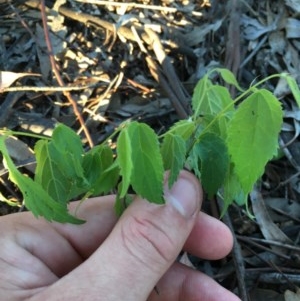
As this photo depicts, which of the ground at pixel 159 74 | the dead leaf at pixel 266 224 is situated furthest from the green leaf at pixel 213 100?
the dead leaf at pixel 266 224

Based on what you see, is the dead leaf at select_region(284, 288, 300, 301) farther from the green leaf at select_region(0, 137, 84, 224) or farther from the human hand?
the green leaf at select_region(0, 137, 84, 224)

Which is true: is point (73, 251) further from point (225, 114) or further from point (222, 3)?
point (222, 3)

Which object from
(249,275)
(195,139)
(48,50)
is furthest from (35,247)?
(48,50)

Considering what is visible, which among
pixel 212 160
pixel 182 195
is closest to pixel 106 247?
pixel 182 195

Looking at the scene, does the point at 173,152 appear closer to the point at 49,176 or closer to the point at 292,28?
the point at 49,176

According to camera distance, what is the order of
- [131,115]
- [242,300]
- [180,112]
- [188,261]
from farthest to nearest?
[131,115] → [180,112] → [188,261] → [242,300]

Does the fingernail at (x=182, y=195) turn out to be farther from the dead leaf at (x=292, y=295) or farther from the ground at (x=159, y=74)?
the dead leaf at (x=292, y=295)
